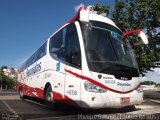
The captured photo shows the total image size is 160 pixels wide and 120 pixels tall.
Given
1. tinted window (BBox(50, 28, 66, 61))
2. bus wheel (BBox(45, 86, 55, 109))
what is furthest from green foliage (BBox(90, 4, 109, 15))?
bus wheel (BBox(45, 86, 55, 109))

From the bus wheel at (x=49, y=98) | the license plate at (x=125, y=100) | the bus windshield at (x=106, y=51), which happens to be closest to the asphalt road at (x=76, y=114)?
the bus wheel at (x=49, y=98)

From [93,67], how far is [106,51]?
2.61 feet

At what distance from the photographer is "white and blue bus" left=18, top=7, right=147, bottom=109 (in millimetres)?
9773

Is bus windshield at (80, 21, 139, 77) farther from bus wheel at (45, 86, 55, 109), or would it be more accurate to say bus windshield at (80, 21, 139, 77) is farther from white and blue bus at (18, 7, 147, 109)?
bus wheel at (45, 86, 55, 109)

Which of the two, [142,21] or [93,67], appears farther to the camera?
[142,21]

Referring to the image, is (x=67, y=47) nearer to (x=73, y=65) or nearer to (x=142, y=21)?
(x=73, y=65)

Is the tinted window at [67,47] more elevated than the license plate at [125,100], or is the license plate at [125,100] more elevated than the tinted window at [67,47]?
the tinted window at [67,47]

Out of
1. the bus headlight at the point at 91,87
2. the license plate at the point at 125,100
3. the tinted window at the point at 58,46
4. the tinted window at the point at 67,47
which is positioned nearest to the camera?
the bus headlight at the point at 91,87

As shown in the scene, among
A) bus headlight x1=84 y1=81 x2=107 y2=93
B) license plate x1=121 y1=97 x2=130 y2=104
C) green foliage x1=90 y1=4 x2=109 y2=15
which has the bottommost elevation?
license plate x1=121 y1=97 x2=130 y2=104

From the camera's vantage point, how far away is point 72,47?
10.7 metres

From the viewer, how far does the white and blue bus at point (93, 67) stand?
9.77m

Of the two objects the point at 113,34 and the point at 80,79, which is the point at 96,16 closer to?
the point at 113,34

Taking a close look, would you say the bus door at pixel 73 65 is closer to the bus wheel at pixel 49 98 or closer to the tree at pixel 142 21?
the bus wheel at pixel 49 98

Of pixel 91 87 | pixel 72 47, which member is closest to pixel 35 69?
pixel 72 47
